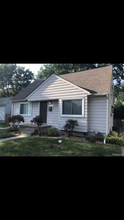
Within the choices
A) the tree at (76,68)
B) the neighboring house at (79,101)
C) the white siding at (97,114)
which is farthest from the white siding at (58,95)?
the tree at (76,68)

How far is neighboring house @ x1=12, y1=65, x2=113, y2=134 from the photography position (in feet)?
24.7

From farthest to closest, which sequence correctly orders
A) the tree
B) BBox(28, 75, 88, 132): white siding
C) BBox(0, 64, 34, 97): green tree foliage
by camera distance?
BBox(0, 64, 34, 97): green tree foliage → the tree → BBox(28, 75, 88, 132): white siding

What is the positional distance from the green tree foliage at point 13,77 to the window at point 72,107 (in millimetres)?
26782

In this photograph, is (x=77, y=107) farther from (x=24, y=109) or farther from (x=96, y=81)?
(x=24, y=109)

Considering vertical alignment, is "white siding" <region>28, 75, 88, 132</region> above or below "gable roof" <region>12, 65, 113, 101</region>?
below

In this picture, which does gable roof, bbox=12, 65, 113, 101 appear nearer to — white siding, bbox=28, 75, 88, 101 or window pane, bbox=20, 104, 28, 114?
window pane, bbox=20, 104, 28, 114

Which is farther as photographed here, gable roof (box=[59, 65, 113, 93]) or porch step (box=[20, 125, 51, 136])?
porch step (box=[20, 125, 51, 136])

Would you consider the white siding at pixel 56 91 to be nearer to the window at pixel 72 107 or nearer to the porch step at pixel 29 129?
the window at pixel 72 107

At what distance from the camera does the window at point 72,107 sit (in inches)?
307

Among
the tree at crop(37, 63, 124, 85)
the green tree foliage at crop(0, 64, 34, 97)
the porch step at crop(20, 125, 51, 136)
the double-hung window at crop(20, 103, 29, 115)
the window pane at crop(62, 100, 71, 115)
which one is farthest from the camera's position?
the green tree foliage at crop(0, 64, 34, 97)

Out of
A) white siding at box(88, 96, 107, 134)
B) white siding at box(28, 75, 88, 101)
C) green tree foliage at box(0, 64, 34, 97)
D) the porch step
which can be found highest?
green tree foliage at box(0, 64, 34, 97)

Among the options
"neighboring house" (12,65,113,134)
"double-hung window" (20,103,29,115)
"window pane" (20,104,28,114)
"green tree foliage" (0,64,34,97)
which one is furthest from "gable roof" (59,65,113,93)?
"green tree foliage" (0,64,34,97)
